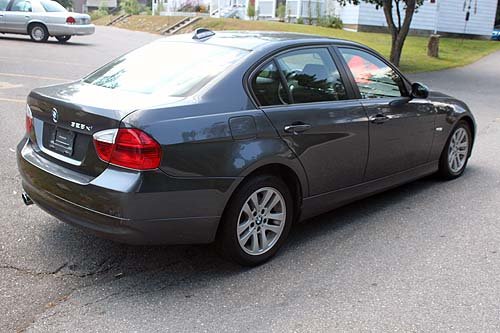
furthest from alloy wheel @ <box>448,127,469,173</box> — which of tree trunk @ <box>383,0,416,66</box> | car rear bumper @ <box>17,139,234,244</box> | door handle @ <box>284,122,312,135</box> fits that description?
tree trunk @ <box>383,0,416,66</box>

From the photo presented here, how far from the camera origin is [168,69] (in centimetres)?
415

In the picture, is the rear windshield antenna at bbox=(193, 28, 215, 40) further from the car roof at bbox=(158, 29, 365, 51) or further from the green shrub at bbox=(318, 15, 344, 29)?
the green shrub at bbox=(318, 15, 344, 29)

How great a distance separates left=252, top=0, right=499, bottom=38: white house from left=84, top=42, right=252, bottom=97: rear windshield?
2838 cm

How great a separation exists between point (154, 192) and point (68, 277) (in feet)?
3.03

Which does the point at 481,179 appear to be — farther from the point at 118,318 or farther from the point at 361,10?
the point at 361,10

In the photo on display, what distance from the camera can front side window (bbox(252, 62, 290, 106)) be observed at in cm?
398

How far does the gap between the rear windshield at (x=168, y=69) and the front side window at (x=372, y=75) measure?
117 centimetres

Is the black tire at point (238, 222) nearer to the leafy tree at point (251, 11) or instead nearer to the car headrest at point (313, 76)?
the car headrest at point (313, 76)

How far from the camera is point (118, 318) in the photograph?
3.24m

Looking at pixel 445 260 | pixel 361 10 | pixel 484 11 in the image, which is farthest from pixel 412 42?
pixel 445 260

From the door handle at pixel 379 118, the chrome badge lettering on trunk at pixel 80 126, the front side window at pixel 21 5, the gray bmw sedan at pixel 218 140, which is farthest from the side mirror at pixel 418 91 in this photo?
the front side window at pixel 21 5

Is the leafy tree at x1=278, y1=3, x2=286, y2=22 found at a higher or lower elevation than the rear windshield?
higher

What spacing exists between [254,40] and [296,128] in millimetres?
879

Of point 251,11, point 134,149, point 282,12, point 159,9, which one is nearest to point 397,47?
point 134,149
